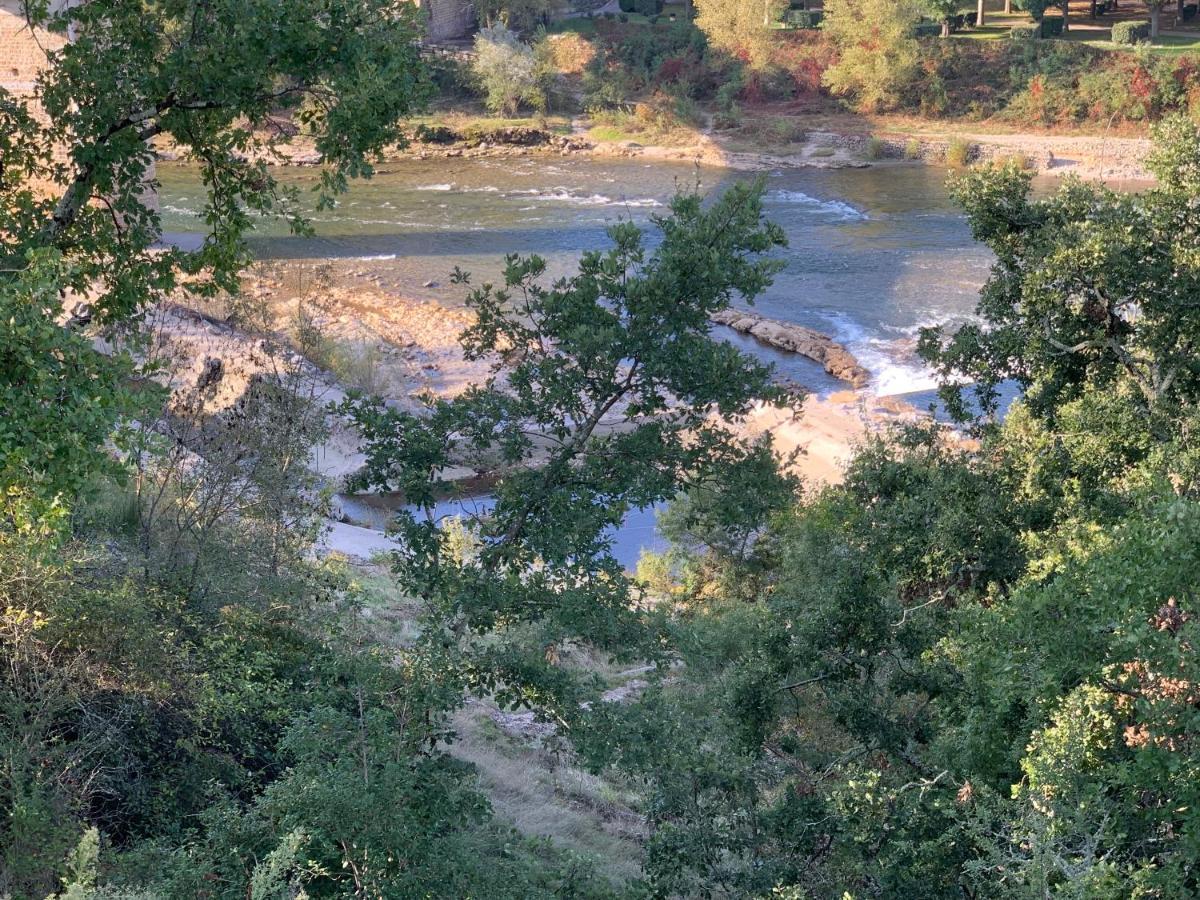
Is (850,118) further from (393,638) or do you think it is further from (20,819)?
(20,819)

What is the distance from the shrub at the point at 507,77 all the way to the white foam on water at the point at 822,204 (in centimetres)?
1763

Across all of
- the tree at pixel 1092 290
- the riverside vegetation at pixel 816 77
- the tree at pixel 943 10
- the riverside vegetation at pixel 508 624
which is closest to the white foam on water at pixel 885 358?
the tree at pixel 1092 290

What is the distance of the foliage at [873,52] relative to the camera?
2295 inches

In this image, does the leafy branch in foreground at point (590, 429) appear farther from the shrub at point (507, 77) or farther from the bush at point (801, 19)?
the bush at point (801, 19)

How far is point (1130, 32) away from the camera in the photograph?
59250 millimetres

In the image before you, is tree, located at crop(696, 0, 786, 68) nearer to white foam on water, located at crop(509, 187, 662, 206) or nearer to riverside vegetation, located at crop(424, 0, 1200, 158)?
riverside vegetation, located at crop(424, 0, 1200, 158)

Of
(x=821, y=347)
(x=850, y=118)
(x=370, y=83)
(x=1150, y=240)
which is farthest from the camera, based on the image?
(x=850, y=118)

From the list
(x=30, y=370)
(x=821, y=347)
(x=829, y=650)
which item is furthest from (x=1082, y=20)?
(x=30, y=370)

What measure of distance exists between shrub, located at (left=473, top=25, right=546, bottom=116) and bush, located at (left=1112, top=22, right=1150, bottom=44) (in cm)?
2806

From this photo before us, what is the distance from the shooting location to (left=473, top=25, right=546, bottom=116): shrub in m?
60.2

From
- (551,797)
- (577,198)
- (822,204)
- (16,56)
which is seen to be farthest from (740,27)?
(551,797)

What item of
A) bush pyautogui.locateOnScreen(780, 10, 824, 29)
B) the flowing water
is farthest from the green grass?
the flowing water

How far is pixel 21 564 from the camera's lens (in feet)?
27.3

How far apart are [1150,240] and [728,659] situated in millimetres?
6350
